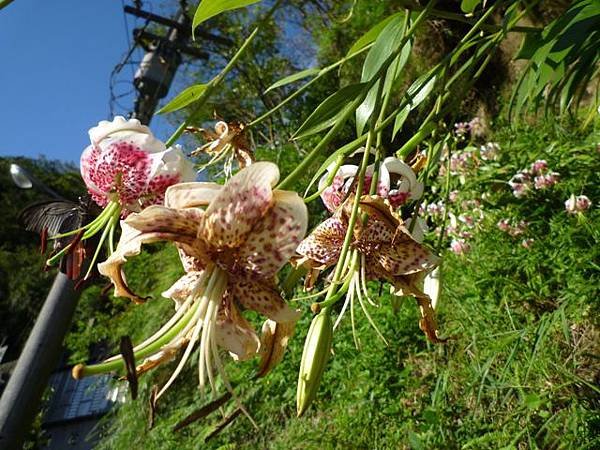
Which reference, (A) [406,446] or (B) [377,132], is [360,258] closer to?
(B) [377,132]

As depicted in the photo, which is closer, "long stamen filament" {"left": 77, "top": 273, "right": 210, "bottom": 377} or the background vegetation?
"long stamen filament" {"left": 77, "top": 273, "right": 210, "bottom": 377}

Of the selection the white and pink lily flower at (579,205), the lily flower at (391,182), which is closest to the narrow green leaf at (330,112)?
the lily flower at (391,182)

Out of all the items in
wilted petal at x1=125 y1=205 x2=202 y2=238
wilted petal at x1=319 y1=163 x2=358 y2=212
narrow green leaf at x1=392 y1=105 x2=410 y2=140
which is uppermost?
wilted petal at x1=125 y1=205 x2=202 y2=238

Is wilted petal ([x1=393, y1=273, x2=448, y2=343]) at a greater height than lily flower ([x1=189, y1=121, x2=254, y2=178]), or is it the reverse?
lily flower ([x1=189, y1=121, x2=254, y2=178])

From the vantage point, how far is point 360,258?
33 cm

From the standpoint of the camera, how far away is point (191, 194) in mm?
243

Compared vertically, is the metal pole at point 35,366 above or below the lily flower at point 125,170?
below

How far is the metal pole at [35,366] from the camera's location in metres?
1.10

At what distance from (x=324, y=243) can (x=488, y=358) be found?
655 mm

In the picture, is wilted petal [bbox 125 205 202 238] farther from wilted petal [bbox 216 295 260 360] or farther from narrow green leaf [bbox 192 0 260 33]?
narrow green leaf [bbox 192 0 260 33]

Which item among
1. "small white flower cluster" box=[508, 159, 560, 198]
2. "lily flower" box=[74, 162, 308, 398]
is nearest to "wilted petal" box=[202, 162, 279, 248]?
"lily flower" box=[74, 162, 308, 398]

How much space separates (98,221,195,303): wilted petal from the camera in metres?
0.24

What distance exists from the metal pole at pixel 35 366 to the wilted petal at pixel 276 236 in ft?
3.21

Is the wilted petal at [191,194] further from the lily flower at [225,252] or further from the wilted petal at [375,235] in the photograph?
the wilted petal at [375,235]
